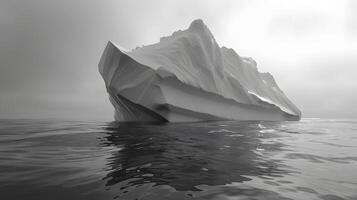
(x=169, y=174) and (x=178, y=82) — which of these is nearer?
(x=169, y=174)

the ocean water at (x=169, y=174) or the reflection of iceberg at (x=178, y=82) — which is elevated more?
the reflection of iceberg at (x=178, y=82)

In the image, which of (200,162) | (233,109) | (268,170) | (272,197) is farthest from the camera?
(233,109)

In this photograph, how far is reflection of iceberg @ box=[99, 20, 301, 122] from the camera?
543 inches

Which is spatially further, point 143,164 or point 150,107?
point 150,107

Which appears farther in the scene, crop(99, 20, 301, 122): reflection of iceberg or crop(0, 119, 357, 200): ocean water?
crop(99, 20, 301, 122): reflection of iceberg

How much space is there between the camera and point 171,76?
1360 centimetres

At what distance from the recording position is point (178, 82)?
46.9 feet

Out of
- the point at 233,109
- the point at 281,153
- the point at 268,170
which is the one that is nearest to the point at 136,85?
the point at 233,109

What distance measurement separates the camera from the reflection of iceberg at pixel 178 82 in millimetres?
13805

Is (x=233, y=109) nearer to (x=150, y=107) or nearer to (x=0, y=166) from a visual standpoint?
(x=150, y=107)

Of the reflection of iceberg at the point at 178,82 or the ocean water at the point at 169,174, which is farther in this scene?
the reflection of iceberg at the point at 178,82

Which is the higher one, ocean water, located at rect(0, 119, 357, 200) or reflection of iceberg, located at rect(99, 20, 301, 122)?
reflection of iceberg, located at rect(99, 20, 301, 122)

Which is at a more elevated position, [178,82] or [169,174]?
[178,82]

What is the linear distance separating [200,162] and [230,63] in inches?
738
